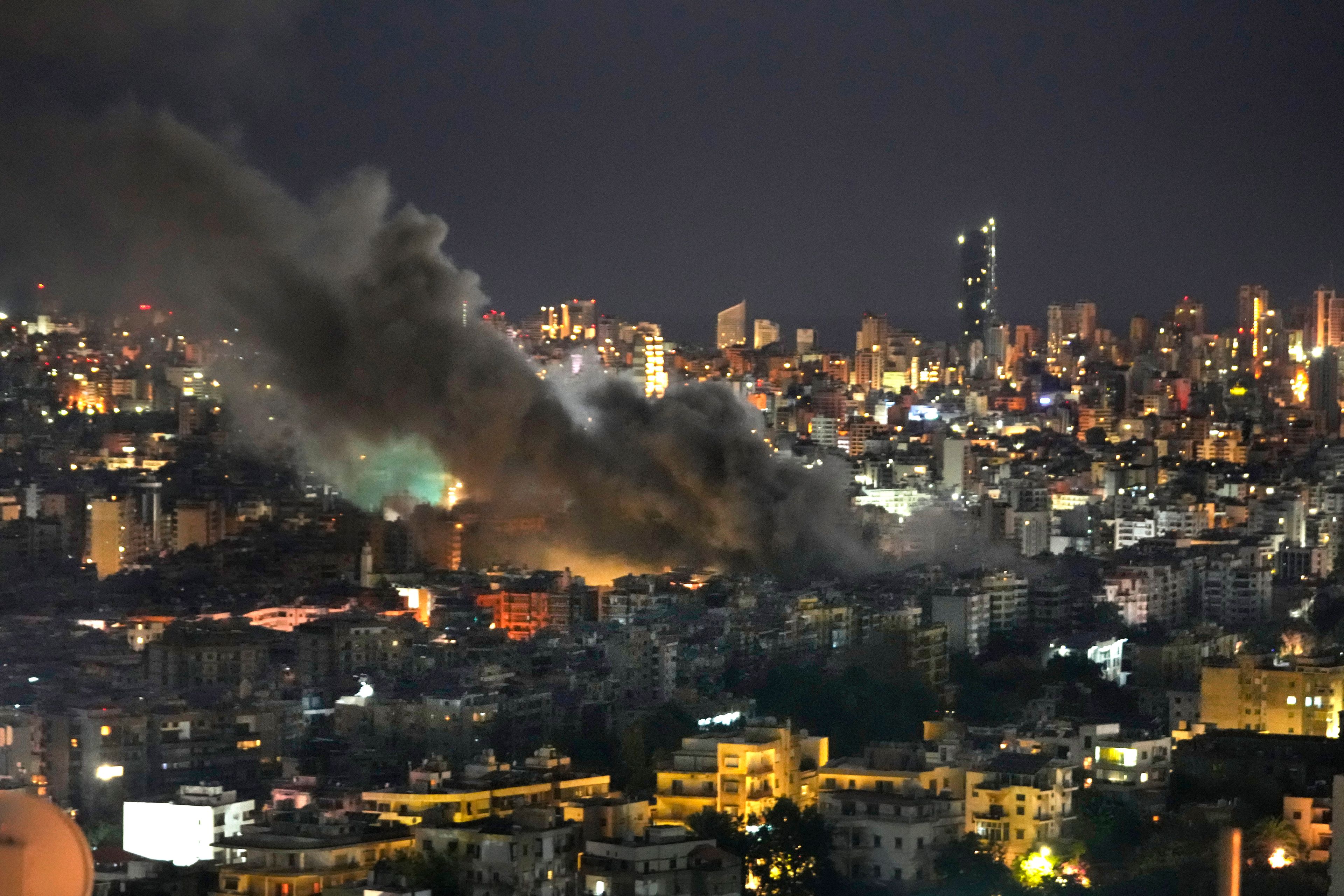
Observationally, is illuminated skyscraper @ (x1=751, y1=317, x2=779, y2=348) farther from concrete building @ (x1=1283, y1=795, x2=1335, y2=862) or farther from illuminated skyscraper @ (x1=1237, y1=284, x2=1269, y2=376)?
concrete building @ (x1=1283, y1=795, x2=1335, y2=862)

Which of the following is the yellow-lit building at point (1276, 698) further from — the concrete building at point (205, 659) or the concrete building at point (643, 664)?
the concrete building at point (205, 659)

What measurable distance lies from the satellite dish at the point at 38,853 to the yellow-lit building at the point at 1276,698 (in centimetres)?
1286

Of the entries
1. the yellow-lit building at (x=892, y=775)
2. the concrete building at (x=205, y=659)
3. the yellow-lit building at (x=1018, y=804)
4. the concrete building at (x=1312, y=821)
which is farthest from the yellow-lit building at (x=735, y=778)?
the concrete building at (x=205, y=659)

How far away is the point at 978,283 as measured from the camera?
5028cm

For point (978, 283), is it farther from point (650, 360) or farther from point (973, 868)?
point (973, 868)

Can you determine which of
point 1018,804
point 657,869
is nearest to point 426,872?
point 657,869

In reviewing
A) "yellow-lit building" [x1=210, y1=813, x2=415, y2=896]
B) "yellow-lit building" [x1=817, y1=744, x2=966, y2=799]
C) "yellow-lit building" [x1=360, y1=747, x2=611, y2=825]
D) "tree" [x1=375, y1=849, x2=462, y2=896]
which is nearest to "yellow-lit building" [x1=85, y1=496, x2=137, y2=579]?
"yellow-lit building" [x1=360, y1=747, x2=611, y2=825]

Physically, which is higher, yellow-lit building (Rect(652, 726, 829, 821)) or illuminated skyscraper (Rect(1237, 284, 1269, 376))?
illuminated skyscraper (Rect(1237, 284, 1269, 376))

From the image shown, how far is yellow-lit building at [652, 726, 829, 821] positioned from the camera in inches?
436

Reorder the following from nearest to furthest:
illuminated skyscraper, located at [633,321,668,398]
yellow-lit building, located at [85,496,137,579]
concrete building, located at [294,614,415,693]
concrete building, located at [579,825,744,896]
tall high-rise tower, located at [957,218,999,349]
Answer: concrete building, located at [579,825,744,896] → concrete building, located at [294,614,415,693] → yellow-lit building, located at [85,496,137,579] → illuminated skyscraper, located at [633,321,668,398] → tall high-rise tower, located at [957,218,999,349]

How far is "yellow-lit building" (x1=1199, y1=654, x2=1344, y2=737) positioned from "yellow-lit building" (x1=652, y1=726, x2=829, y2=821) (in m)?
3.33

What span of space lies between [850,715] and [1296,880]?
4.85 meters

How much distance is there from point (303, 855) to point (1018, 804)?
314 centimetres

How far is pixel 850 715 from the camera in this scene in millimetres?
14531
